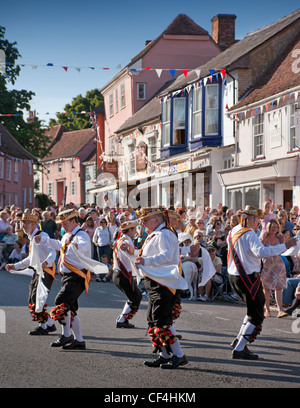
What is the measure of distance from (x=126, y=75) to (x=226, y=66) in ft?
51.6

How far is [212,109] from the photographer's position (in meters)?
31.1

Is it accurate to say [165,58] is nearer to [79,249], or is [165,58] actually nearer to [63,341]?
[79,249]

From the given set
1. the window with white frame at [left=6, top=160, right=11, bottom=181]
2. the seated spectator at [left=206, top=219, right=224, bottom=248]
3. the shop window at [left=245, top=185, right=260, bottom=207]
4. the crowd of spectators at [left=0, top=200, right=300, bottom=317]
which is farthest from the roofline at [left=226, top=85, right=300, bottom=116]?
the window with white frame at [left=6, top=160, right=11, bottom=181]

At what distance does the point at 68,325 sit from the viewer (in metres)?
9.64

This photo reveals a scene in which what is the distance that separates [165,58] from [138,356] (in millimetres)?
34807

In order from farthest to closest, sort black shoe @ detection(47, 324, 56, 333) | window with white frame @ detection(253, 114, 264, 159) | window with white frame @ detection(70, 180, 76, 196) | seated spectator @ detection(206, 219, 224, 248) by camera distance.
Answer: window with white frame @ detection(70, 180, 76, 196) → window with white frame @ detection(253, 114, 264, 159) → seated spectator @ detection(206, 219, 224, 248) → black shoe @ detection(47, 324, 56, 333)

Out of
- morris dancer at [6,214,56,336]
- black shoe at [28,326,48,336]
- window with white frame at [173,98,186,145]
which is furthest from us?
window with white frame at [173,98,186,145]

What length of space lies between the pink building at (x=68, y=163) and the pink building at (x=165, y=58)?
18485 mm

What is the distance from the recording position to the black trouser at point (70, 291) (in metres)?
9.38

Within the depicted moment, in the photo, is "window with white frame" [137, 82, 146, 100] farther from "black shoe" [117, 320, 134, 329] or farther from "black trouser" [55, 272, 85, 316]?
"black trouser" [55, 272, 85, 316]

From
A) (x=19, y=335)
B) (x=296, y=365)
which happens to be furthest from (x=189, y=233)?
(x=296, y=365)

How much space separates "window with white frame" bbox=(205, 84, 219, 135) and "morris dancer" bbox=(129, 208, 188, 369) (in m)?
23.0

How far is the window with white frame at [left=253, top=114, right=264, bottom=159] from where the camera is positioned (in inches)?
1065
